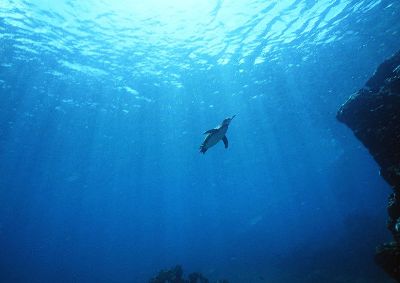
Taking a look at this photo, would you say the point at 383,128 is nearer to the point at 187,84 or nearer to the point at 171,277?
the point at 171,277

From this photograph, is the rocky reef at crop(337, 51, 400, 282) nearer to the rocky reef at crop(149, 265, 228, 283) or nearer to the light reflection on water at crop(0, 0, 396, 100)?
the light reflection on water at crop(0, 0, 396, 100)

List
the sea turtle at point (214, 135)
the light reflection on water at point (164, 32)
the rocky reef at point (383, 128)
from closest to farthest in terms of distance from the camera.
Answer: the sea turtle at point (214, 135) → the rocky reef at point (383, 128) → the light reflection on water at point (164, 32)

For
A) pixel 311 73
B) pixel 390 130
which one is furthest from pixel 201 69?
pixel 390 130

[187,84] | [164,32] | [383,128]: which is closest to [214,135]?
[383,128]

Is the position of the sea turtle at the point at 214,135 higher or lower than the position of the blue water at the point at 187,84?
lower

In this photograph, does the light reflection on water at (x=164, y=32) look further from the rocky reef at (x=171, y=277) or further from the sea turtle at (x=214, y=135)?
the rocky reef at (x=171, y=277)

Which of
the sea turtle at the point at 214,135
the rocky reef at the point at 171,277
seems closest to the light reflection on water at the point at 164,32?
the sea turtle at the point at 214,135

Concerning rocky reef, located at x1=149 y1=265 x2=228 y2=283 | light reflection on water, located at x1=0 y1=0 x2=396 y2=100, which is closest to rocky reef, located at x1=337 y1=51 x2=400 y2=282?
light reflection on water, located at x1=0 y1=0 x2=396 y2=100

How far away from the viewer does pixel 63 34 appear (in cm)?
1783

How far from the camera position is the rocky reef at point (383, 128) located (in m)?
7.88

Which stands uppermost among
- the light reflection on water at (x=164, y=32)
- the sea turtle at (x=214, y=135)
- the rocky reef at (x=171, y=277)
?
the light reflection on water at (x=164, y=32)

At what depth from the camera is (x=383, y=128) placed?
853cm

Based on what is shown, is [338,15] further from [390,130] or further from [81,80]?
[81,80]

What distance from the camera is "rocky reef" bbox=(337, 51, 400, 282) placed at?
25.9 feet
